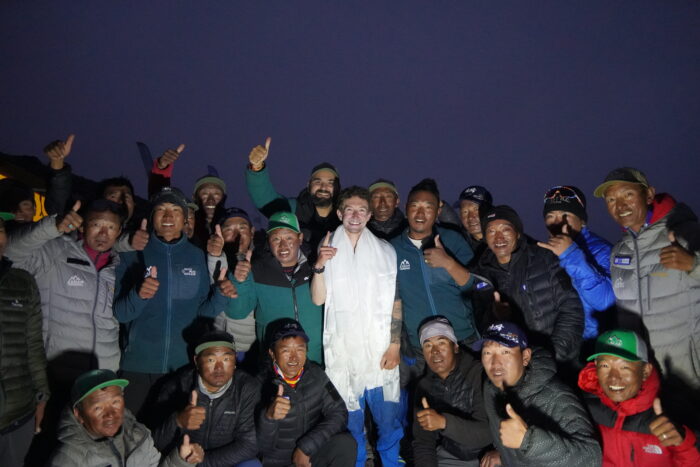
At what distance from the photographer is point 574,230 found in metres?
5.23

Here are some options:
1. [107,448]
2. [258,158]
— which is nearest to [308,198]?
[258,158]

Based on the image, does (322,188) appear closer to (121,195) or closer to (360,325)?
(360,325)

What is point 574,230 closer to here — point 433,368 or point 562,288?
point 562,288

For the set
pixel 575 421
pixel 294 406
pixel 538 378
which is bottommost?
pixel 294 406

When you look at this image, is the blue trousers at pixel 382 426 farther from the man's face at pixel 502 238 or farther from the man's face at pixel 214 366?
the man's face at pixel 502 238

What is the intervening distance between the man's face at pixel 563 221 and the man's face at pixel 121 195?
5276 millimetres

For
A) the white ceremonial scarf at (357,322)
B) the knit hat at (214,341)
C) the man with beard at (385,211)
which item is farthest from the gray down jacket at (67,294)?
the man with beard at (385,211)

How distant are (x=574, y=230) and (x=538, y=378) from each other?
77.7 inches

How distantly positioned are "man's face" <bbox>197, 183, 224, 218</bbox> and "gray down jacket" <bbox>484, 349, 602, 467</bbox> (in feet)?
14.1

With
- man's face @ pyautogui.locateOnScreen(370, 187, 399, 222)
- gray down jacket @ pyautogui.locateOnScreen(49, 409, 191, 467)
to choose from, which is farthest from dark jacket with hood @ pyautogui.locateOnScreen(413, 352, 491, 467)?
gray down jacket @ pyautogui.locateOnScreen(49, 409, 191, 467)

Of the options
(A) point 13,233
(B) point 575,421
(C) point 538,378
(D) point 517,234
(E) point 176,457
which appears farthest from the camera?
(D) point 517,234

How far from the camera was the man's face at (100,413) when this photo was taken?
12.9 feet

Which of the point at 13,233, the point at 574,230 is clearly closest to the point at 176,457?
the point at 13,233

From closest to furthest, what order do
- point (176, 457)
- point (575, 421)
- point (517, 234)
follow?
point (575, 421) → point (176, 457) → point (517, 234)
